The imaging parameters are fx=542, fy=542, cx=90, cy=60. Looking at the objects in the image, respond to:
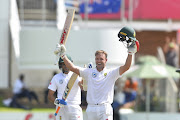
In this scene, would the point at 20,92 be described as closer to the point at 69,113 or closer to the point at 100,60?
the point at 69,113

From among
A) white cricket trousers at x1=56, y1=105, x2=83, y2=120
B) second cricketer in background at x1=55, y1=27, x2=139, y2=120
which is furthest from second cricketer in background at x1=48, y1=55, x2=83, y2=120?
second cricketer in background at x1=55, y1=27, x2=139, y2=120

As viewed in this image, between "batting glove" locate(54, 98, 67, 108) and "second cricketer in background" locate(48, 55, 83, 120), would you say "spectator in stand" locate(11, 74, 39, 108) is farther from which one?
"batting glove" locate(54, 98, 67, 108)

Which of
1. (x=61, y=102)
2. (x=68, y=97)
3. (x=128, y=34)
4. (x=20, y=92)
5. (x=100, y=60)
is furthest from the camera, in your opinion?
(x=20, y=92)

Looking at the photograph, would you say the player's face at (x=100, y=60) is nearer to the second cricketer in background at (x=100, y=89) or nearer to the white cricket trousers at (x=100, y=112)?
the second cricketer in background at (x=100, y=89)

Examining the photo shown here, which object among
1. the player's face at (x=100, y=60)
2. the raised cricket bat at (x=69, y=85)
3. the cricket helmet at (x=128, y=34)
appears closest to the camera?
the cricket helmet at (x=128, y=34)

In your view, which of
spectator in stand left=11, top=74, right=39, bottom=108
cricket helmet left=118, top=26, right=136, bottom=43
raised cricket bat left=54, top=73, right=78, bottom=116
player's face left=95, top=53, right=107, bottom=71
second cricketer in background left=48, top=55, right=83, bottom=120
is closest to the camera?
cricket helmet left=118, top=26, right=136, bottom=43

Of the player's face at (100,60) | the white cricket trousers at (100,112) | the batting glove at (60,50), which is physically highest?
the batting glove at (60,50)

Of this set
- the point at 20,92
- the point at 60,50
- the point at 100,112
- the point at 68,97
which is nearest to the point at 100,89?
the point at 100,112

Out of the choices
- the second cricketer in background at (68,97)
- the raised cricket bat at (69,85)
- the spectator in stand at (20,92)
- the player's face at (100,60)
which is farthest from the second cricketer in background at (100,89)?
the spectator in stand at (20,92)

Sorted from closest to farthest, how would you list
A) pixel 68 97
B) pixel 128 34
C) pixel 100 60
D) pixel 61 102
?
pixel 128 34 → pixel 100 60 → pixel 61 102 → pixel 68 97

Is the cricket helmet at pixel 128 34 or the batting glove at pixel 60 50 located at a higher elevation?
the cricket helmet at pixel 128 34

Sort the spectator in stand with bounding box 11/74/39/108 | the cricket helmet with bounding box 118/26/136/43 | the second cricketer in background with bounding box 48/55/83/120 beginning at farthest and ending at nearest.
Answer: the spectator in stand with bounding box 11/74/39/108 < the second cricketer in background with bounding box 48/55/83/120 < the cricket helmet with bounding box 118/26/136/43

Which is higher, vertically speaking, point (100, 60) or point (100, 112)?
point (100, 60)

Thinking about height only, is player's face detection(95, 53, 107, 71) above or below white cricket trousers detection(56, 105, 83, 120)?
above
